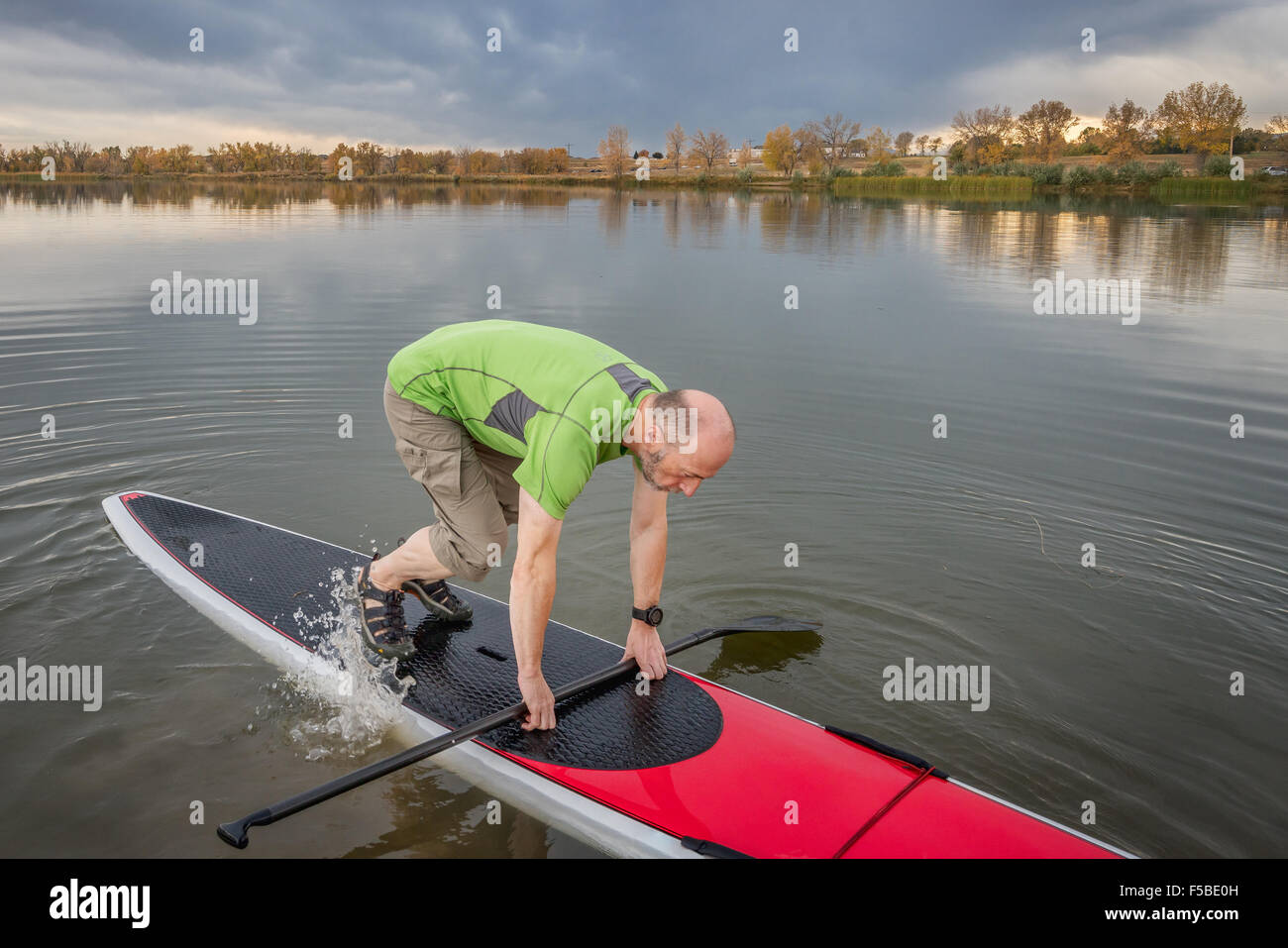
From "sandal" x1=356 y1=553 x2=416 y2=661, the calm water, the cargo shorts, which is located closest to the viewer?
the calm water

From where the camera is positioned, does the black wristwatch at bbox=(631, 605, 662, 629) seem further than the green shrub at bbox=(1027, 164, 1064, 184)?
No

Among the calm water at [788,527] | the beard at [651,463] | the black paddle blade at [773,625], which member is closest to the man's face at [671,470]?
the beard at [651,463]

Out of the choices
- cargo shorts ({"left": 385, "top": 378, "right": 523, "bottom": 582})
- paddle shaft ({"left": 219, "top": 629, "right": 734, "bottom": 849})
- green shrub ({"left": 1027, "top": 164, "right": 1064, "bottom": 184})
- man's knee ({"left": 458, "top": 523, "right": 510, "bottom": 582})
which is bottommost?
paddle shaft ({"left": 219, "top": 629, "right": 734, "bottom": 849})

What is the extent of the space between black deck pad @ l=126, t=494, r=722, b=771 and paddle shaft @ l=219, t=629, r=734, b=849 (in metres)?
0.09

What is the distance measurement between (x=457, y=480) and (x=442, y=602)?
124cm

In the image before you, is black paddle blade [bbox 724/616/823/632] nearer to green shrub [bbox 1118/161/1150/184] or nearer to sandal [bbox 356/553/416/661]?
sandal [bbox 356/553/416/661]

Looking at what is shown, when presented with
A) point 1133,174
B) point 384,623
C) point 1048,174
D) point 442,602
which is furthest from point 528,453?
point 1048,174

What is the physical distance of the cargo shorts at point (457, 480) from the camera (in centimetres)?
419

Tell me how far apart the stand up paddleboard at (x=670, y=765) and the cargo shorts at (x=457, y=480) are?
0.69 m

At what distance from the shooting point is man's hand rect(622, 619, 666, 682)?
4.41m

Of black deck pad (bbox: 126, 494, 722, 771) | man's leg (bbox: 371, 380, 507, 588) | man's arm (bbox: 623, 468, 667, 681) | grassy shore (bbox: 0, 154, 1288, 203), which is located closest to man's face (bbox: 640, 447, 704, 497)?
man's arm (bbox: 623, 468, 667, 681)

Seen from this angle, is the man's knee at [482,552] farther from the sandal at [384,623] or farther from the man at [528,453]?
the sandal at [384,623]
